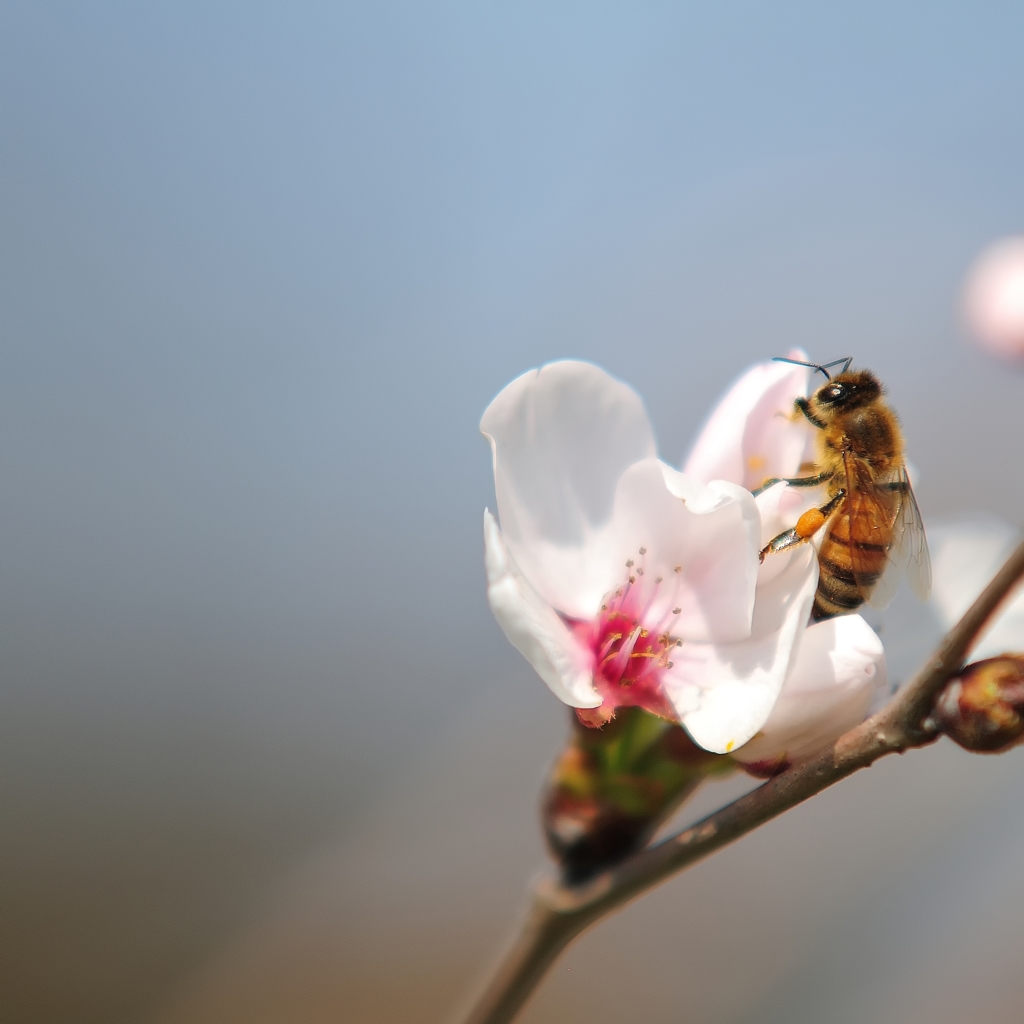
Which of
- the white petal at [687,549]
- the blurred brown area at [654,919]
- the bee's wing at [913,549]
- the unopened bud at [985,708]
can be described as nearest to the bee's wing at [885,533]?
the bee's wing at [913,549]

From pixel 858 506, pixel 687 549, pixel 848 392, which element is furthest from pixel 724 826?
pixel 848 392

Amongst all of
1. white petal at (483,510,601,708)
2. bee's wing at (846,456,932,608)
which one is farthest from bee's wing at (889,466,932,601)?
white petal at (483,510,601,708)

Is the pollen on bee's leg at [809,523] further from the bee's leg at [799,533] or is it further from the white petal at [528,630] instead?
the white petal at [528,630]

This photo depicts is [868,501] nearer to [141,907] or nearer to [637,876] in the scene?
[637,876]

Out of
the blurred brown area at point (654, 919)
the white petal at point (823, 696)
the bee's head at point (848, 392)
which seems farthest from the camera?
the blurred brown area at point (654, 919)

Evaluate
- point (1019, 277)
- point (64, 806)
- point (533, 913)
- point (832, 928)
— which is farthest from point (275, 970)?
point (1019, 277)

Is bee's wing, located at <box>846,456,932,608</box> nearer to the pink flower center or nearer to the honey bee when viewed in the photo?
the honey bee

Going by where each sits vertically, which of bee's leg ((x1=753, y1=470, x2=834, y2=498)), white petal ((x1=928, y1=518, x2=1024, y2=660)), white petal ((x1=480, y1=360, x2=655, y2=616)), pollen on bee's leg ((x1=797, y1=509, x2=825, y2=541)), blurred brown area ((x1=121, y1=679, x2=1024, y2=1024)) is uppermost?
white petal ((x1=480, y1=360, x2=655, y2=616))
